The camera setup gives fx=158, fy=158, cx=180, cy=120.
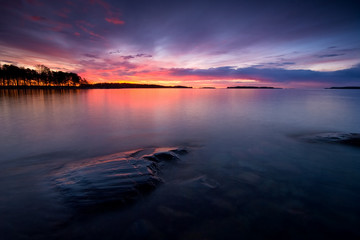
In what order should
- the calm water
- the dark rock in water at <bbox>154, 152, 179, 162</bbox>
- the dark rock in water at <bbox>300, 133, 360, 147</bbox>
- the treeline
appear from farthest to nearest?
the treeline → the dark rock in water at <bbox>300, 133, 360, 147</bbox> → the dark rock in water at <bbox>154, 152, 179, 162</bbox> → the calm water

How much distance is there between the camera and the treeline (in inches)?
3135

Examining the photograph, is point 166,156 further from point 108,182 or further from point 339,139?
point 339,139

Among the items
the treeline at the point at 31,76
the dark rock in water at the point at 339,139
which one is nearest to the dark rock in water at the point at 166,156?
the dark rock in water at the point at 339,139

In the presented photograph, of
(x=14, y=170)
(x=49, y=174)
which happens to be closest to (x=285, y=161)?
(x=49, y=174)

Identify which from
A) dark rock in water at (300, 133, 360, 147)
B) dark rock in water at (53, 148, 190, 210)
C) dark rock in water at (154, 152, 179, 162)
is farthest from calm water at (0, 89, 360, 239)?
dark rock in water at (300, 133, 360, 147)

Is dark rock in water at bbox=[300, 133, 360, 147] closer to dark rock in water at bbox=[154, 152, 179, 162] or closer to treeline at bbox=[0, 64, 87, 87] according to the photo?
dark rock in water at bbox=[154, 152, 179, 162]

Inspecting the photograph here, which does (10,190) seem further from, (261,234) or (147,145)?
(261,234)

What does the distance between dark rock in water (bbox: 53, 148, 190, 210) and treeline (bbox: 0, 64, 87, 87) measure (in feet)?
367

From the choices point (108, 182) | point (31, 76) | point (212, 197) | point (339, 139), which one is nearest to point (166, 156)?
point (108, 182)

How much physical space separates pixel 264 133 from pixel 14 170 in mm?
12808

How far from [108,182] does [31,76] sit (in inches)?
5003

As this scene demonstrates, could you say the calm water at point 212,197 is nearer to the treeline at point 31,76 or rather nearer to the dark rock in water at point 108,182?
the dark rock in water at point 108,182

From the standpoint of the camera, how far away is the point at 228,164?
20.2 feet

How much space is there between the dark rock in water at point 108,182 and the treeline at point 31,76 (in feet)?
367
